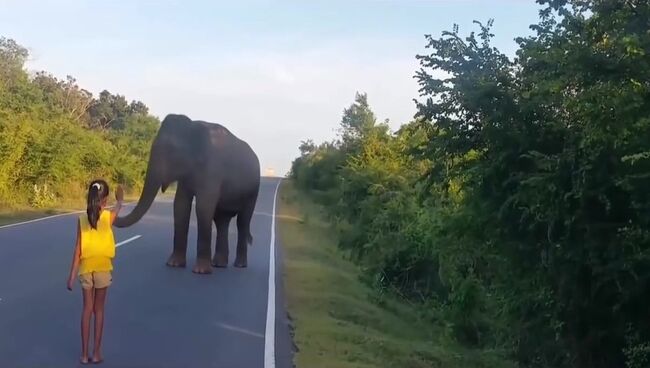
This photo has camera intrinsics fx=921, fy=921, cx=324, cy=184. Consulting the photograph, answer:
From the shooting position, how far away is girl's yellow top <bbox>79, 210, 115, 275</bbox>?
28.4 feet

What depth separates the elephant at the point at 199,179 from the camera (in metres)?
16.7

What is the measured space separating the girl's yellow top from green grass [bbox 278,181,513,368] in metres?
2.39

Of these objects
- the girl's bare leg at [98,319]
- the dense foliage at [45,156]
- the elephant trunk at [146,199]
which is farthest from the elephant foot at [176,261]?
the dense foliage at [45,156]

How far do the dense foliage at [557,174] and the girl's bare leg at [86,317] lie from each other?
4.60m

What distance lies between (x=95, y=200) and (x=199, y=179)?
28.3ft

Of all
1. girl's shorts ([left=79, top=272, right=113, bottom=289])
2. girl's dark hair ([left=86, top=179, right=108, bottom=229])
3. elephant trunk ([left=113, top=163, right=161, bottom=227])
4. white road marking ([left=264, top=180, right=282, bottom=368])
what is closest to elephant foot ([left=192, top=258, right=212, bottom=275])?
white road marking ([left=264, top=180, right=282, bottom=368])

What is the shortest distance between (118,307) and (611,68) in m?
7.09

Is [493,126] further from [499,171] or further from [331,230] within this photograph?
[331,230]

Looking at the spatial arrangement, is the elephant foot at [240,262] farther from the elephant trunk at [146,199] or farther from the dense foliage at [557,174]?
the dense foliage at [557,174]

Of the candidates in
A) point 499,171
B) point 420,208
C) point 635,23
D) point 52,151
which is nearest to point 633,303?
point 499,171

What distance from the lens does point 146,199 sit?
1614cm

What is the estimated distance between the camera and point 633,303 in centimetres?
1005

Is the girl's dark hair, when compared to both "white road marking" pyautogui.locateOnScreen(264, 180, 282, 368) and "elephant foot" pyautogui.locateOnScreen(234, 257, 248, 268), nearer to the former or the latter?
"white road marking" pyautogui.locateOnScreen(264, 180, 282, 368)

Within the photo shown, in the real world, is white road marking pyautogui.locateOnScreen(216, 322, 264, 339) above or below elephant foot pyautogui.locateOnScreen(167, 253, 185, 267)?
below
